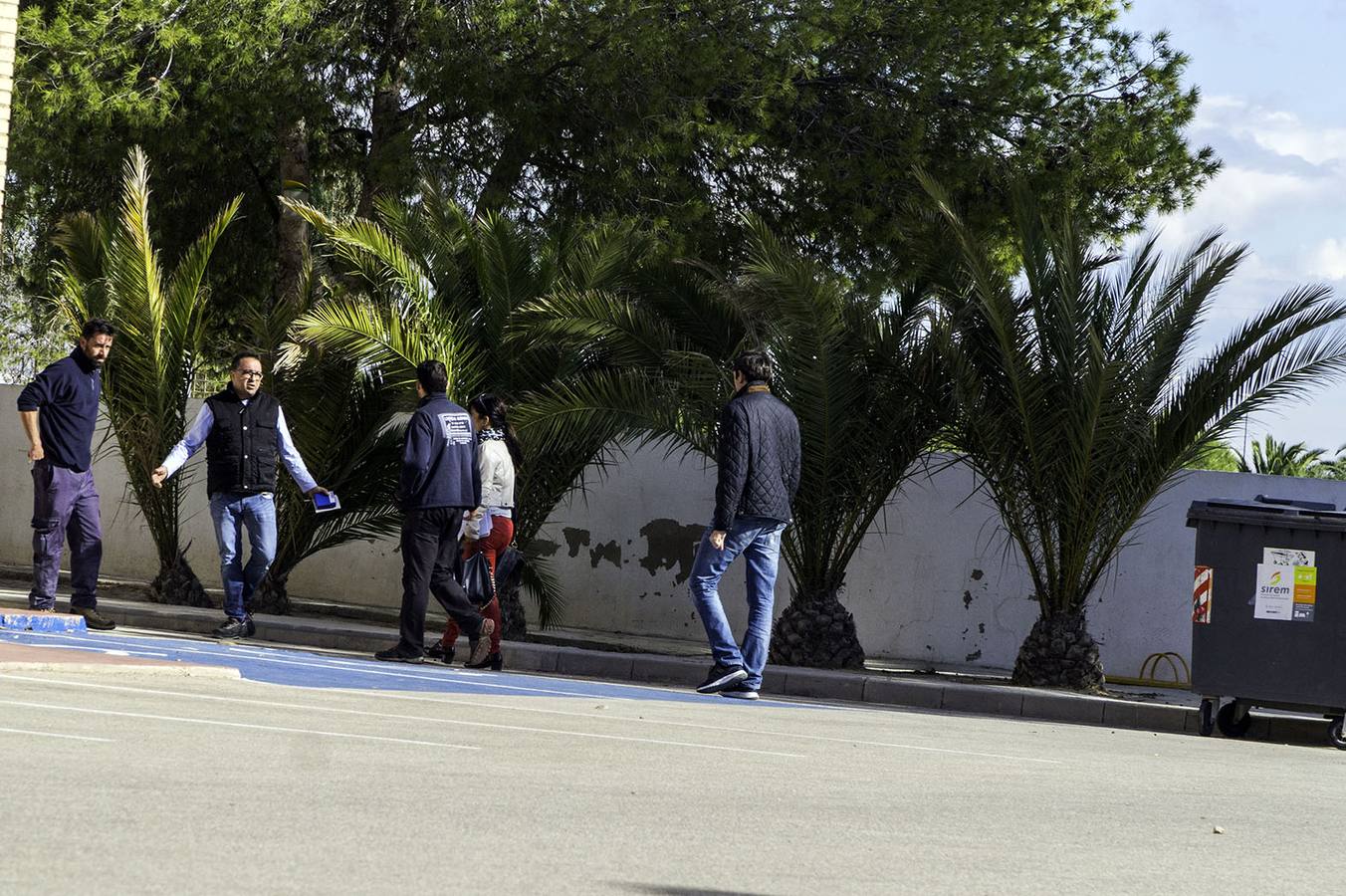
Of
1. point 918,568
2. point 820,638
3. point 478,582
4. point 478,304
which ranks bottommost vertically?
point 820,638

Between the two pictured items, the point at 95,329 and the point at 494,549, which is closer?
the point at 95,329

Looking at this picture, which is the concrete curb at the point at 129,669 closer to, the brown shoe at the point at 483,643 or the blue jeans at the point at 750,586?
the brown shoe at the point at 483,643

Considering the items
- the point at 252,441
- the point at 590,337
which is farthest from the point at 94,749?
the point at 590,337

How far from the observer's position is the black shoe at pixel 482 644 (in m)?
10.5

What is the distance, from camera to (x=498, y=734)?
7023 mm

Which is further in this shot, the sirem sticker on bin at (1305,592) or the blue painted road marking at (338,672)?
the sirem sticker on bin at (1305,592)

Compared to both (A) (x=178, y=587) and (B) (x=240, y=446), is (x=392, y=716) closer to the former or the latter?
(B) (x=240, y=446)

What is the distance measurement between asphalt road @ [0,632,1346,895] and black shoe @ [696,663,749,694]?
1.07 m

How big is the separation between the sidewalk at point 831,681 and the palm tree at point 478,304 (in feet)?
3.56

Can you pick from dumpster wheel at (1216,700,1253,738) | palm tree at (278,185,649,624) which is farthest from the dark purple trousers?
dumpster wheel at (1216,700,1253,738)

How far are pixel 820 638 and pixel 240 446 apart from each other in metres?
4.31

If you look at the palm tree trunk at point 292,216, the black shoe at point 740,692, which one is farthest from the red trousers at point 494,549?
the palm tree trunk at point 292,216

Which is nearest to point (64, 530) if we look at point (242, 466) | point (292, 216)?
point (242, 466)

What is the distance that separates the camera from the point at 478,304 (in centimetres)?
1320
